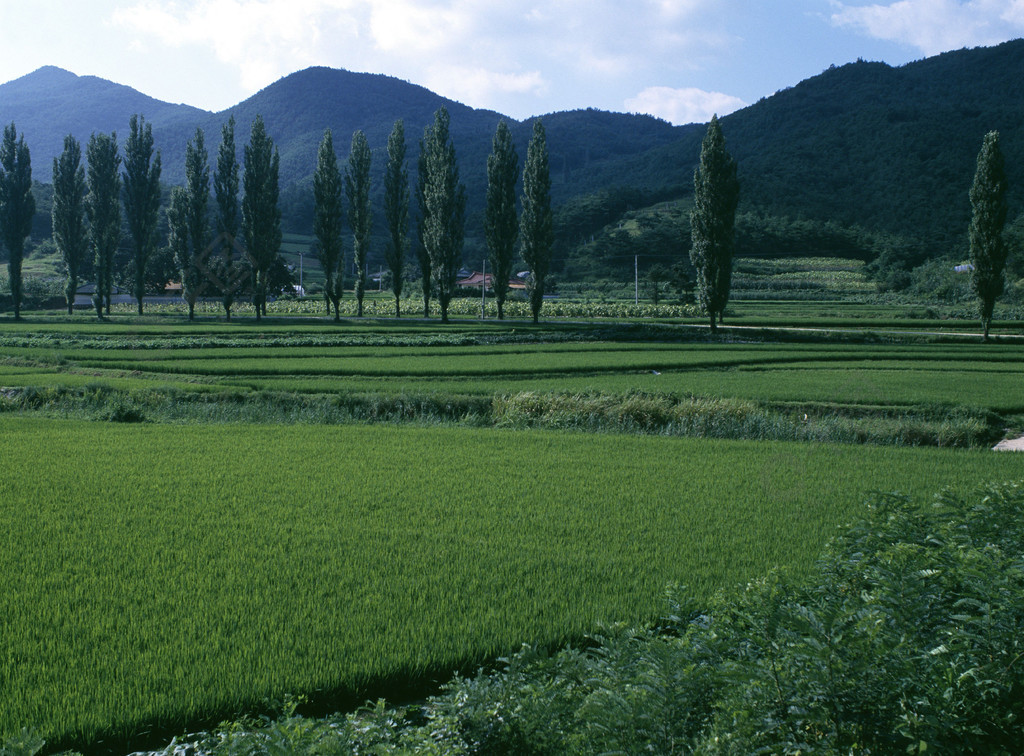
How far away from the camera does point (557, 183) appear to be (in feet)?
521

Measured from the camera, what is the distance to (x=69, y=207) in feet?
181

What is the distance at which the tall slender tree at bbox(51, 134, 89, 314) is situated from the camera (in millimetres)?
55125

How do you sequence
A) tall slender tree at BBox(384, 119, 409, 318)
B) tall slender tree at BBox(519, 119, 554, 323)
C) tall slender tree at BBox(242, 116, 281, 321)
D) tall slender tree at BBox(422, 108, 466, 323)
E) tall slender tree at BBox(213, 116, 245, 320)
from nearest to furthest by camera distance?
tall slender tree at BBox(519, 119, 554, 323), tall slender tree at BBox(422, 108, 466, 323), tall slender tree at BBox(242, 116, 281, 321), tall slender tree at BBox(384, 119, 409, 318), tall slender tree at BBox(213, 116, 245, 320)

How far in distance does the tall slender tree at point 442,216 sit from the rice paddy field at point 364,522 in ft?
91.7

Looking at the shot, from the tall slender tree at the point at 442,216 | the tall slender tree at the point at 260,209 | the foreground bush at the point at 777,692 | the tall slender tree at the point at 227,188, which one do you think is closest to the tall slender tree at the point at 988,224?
the tall slender tree at the point at 442,216

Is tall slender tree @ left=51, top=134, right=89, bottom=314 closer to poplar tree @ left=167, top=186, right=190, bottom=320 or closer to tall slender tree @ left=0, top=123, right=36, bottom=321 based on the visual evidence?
tall slender tree @ left=0, top=123, right=36, bottom=321

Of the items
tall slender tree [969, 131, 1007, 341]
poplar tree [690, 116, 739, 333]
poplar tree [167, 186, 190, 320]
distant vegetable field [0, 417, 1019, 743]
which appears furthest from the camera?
poplar tree [167, 186, 190, 320]

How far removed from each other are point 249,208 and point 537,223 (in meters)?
20.9

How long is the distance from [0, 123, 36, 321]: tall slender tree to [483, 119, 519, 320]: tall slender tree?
33.7 metres

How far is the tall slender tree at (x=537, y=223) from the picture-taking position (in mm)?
47656

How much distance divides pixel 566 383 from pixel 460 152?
147 meters

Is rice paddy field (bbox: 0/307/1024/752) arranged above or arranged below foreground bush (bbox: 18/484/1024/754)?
below

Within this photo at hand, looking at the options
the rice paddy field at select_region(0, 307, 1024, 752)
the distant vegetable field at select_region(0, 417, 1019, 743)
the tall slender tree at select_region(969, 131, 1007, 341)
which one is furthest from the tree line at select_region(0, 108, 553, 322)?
the distant vegetable field at select_region(0, 417, 1019, 743)

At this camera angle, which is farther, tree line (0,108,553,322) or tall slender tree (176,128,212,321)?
tall slender tree (176,128,212,321)
